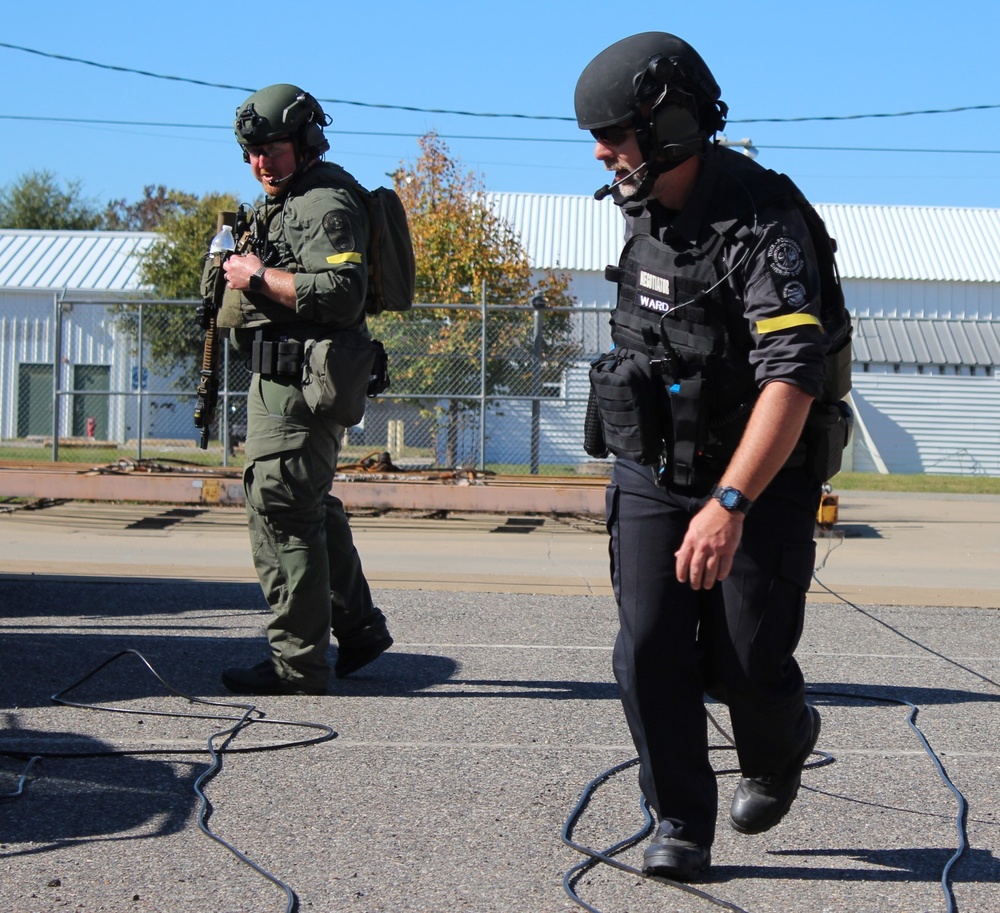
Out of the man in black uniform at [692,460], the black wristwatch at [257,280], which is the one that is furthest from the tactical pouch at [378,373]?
the man in black uniform at [692,460]

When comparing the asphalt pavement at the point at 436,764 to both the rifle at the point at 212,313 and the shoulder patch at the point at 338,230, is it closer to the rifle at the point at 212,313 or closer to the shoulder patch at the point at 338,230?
the rifle at the point at 212,313

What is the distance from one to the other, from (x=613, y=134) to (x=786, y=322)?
634 millimetres

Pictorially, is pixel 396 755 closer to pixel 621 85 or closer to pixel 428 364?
pixel 621 85

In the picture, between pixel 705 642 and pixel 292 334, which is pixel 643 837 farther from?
pixel 292 334

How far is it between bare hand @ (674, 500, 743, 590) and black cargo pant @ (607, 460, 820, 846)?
20 centimetres

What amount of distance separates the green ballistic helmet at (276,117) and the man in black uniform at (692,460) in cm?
214

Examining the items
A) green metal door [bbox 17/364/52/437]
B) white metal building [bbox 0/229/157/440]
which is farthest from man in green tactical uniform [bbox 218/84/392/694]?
green metal door [bbox 17/364/52/437]

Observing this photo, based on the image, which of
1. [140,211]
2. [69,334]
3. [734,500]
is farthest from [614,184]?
[140,211]

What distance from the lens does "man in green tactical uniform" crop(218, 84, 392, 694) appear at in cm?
495

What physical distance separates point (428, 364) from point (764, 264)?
14.3 m

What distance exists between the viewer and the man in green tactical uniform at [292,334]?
4.95 metres

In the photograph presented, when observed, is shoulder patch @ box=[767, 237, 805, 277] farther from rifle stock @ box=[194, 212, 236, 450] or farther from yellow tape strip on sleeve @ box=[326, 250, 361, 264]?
rifle stock @ box=[194, 212, 236, 450]

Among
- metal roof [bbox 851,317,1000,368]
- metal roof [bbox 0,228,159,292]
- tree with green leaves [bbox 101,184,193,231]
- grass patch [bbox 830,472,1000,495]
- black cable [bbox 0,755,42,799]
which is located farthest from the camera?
tree with green leaves [bbox 101,184,193,231]

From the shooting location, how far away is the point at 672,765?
10.4ft
